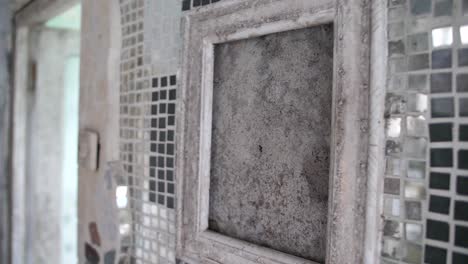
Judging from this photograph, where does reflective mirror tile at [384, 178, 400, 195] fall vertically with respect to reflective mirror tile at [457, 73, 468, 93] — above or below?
below

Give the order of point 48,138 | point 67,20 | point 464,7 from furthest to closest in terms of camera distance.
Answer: point 48,138 → point 67,20 → point 464,7

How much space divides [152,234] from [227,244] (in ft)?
0.80

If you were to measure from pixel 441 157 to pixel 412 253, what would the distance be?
105 mm

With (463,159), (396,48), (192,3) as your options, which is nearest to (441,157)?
(463,159)

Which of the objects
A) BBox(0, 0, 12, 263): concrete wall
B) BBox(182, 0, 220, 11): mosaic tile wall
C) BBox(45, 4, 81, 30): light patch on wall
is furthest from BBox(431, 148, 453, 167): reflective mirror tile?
BBox(0, 0, 12, 263): concrete wall

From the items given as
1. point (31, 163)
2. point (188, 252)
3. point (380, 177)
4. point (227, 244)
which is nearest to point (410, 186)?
point (380, 177)

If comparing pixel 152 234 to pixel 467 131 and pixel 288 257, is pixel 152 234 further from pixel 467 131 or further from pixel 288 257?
pixel 467 131

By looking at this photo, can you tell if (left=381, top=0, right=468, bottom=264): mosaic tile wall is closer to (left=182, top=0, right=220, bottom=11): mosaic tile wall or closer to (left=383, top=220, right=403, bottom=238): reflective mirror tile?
(left=383, top=220, right=403, bottom=238): reflective mirror tile

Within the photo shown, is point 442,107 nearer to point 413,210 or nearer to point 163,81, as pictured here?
point 413,210

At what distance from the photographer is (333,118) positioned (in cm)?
49

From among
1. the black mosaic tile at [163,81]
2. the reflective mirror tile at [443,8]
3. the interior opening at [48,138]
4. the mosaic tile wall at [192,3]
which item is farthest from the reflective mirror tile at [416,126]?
the interior opening at [48,138]

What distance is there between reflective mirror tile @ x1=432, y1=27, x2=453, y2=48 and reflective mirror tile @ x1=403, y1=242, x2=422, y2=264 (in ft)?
0.67

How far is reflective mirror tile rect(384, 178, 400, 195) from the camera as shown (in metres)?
0.43

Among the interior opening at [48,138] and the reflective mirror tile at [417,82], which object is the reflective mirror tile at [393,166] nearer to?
the reflective mirror tile at [417,82]
